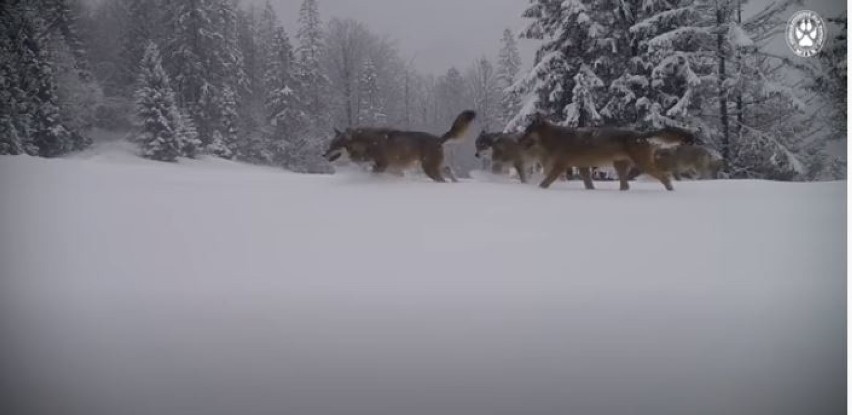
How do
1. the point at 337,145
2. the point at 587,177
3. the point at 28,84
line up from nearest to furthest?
the point at 28,84, the point at 337,145, the point at 587,177

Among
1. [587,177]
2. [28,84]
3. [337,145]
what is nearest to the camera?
[28,84]

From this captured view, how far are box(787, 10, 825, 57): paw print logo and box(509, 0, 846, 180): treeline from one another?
0.02 meters

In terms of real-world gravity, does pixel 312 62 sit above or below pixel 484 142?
above

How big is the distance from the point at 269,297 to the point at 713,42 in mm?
1032

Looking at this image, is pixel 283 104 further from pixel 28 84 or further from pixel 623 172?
pixel 623 172

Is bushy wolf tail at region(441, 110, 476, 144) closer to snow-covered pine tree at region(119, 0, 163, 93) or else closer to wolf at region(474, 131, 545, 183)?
wolf at region(474, 131, 545, 183)

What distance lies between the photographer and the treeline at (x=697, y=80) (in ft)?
4.17

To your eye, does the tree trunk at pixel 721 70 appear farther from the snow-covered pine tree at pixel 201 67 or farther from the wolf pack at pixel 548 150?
the snow-covered pine tree at pixel 201 67

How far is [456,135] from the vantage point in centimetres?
131

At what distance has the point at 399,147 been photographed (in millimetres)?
1317

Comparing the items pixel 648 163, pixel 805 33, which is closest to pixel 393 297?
pixel 648 163

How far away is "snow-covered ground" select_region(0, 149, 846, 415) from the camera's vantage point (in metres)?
1.12

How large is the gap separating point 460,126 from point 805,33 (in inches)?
30.8

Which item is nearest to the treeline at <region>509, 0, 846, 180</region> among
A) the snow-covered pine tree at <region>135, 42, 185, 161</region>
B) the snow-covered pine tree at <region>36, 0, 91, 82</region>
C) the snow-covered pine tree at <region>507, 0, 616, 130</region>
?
the snow-covered pine tree at <region>507, 0, 616, 130</region>
